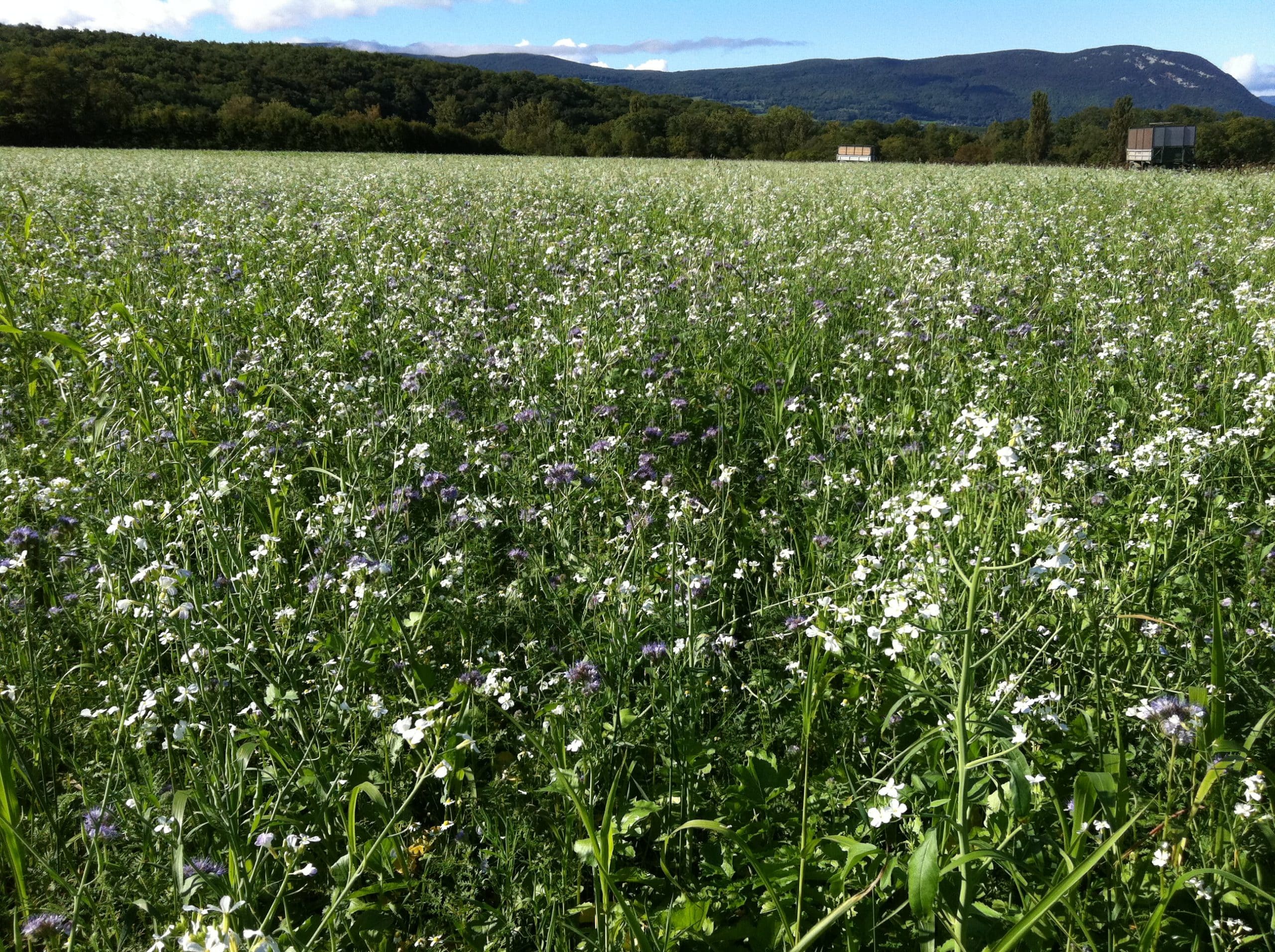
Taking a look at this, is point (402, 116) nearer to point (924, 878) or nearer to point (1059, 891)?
point (924, 878)

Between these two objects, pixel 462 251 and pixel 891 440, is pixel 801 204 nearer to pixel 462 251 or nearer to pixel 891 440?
pixel 462 251

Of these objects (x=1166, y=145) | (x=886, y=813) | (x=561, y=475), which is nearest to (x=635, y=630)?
(x=561, y=475)

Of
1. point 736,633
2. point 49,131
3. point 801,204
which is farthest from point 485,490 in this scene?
point 49,131

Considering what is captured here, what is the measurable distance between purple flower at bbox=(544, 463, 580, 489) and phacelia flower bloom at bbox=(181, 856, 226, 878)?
6.65ft

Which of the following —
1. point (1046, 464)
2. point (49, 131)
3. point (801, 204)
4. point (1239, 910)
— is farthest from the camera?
point (49, 131)

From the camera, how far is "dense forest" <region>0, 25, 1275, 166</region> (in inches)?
2116

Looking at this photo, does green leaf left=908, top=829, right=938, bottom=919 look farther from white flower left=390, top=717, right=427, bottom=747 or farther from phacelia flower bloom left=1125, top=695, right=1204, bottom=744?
white flower left=390, top=717, right=427, bottom=747

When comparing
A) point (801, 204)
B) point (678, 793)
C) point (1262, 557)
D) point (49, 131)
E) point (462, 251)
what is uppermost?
point (49, 131)

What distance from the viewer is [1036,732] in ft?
7.87

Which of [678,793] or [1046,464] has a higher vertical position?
[1046,464]

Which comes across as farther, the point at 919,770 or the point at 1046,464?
the point at 1046,464

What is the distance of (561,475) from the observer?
148 inches

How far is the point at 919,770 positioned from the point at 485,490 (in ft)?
8.49

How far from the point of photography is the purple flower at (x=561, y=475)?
375 centimetres
